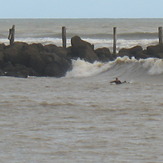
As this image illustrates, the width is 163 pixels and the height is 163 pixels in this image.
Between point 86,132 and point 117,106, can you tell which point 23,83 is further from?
point 86,132

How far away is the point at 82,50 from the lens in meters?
25.8

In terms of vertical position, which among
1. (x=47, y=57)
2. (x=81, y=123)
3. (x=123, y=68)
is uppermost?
(x=47, y=57)

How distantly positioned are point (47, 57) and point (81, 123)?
10.8 meters

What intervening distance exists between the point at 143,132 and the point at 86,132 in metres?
0.99

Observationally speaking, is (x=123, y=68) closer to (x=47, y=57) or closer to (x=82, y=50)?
(x=82, y=50)

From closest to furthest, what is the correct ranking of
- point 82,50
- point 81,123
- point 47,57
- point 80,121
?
point 81,123 < point 80,121 < point 47,57 < point 82,50

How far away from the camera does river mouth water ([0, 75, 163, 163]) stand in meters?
10.5

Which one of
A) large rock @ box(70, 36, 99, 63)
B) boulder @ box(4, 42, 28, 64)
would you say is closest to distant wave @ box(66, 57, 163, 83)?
large rock @ box(70, 36, 99, 63)

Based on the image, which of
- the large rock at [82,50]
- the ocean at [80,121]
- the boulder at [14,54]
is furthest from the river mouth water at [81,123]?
the large rock at [82,50]

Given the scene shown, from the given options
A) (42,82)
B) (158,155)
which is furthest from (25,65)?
(158,155)

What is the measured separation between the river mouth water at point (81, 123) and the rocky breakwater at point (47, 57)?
4.13 metres

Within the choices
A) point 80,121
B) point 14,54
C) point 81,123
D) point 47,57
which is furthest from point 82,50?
point 81,123

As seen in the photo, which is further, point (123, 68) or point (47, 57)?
point (123, 68)

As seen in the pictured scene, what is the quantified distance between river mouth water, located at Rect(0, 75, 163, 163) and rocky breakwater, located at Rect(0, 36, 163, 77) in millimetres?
4125
